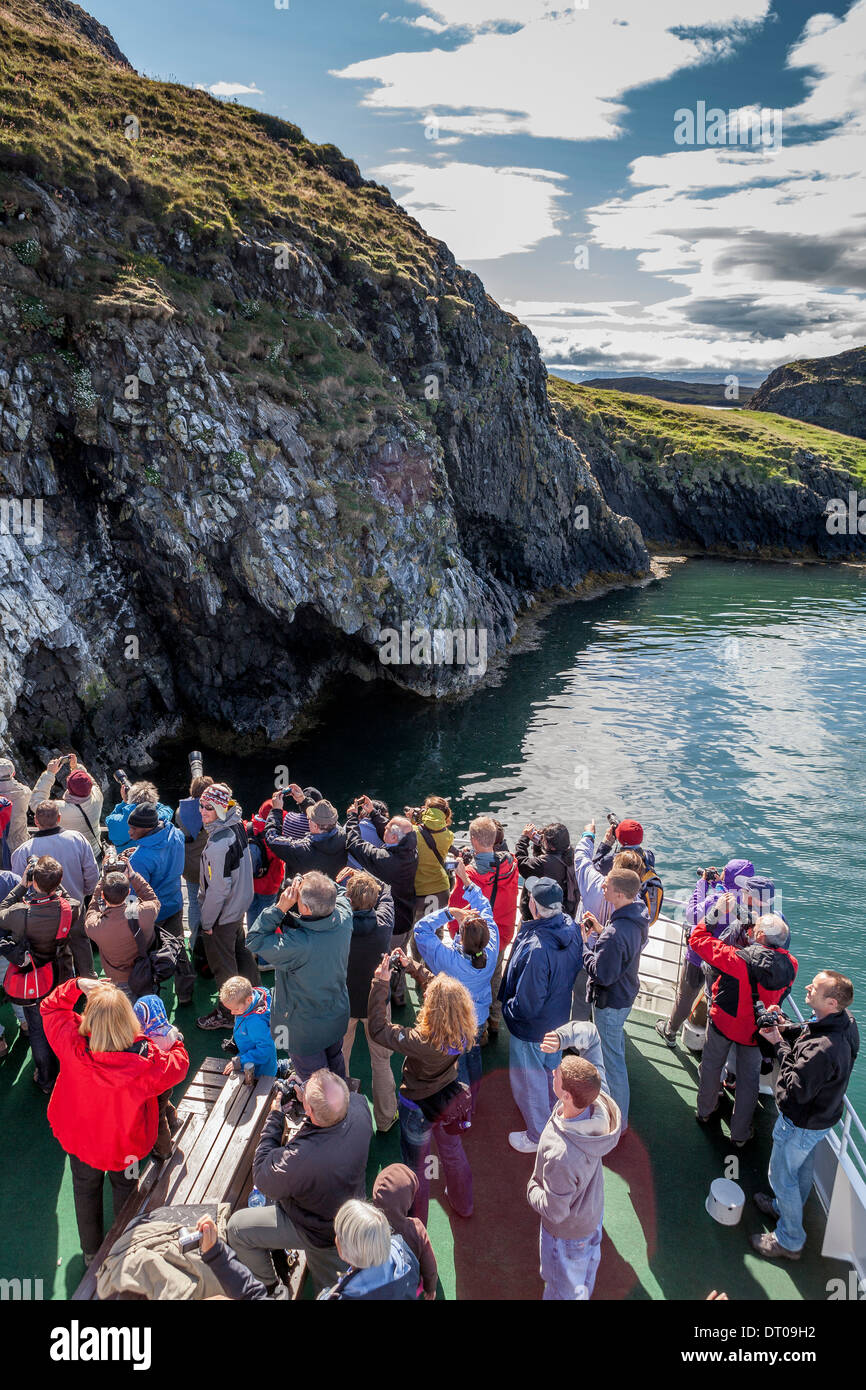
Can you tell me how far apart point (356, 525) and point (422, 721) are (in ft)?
23.2

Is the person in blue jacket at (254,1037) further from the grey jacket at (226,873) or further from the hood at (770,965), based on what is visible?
the hood at (770,965)

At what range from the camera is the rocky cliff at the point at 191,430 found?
1972cm

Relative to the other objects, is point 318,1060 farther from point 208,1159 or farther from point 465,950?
point 465,950

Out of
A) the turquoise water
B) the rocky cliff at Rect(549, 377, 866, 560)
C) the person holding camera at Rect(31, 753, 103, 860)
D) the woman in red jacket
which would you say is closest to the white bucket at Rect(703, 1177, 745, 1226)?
the woman in red jacket

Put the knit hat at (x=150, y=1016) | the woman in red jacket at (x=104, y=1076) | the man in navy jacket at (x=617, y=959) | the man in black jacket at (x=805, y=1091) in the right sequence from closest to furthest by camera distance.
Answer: the woman in red jacket at (x=104, y=1076) < the knit hat at (x=150, y=1016) < the man in black jacket at (x=805, y=1091) < the man in navy jacket at (x=617, y=959)

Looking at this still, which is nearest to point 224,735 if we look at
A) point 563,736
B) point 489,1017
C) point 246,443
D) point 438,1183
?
point 246,443

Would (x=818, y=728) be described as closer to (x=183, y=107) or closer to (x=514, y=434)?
(x=514, y=434)

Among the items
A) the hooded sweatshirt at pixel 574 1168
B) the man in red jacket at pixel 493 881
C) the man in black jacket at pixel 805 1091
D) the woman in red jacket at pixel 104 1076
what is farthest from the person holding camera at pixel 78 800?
the man in black jacket at pixel 805 1091

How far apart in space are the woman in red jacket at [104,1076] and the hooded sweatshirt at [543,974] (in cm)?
271

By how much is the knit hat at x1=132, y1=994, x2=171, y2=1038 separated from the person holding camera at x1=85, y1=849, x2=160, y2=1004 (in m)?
0.73

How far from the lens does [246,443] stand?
23.1 metres

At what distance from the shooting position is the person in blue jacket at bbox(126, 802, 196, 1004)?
7.84 m

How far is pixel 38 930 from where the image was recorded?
254 inches

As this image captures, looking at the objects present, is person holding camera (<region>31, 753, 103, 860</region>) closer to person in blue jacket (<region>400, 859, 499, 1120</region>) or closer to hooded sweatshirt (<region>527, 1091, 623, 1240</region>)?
person in blue jacket (<region>400, 859, 499, 1120</region>)
